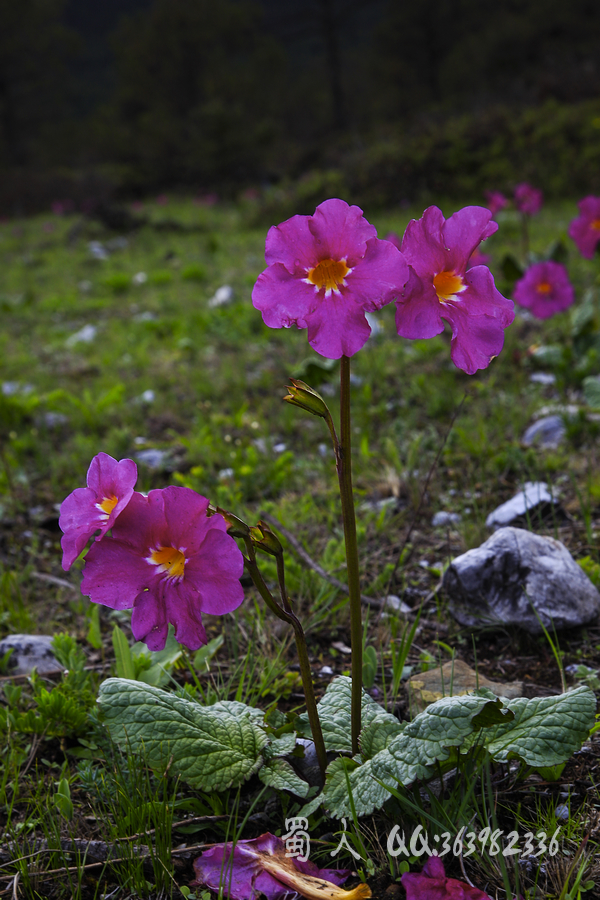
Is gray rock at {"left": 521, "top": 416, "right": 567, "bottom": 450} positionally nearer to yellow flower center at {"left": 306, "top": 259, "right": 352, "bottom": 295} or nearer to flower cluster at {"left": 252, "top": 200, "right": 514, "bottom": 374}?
flower cluster at {"left": 252, "top": 200, "right": 514, "bottom": 374}

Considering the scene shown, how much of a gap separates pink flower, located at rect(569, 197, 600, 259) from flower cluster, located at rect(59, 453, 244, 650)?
2.63 metres

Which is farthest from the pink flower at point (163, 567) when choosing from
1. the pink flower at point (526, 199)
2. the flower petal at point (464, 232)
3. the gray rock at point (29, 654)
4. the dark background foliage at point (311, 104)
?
the dark background foliage at point (311, 104)

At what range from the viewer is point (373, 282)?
0.96m

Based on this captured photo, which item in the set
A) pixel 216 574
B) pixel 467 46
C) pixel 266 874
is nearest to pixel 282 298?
pixel 216 574

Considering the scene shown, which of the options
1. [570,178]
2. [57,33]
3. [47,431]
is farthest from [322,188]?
[57,33]

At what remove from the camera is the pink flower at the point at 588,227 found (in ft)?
9.52

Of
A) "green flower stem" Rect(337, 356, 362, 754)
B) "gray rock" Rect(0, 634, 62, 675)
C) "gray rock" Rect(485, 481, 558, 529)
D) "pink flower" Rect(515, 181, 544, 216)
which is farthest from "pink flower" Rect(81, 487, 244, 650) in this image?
"pink flower" Rect(515, 181, 544, 216)

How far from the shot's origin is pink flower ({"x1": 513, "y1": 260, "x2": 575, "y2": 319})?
10.2 feet

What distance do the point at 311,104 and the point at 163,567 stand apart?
92.9ft

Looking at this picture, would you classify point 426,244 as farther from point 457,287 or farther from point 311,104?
point 311,104

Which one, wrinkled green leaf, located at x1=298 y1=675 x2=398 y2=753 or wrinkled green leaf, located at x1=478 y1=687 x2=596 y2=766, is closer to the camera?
wrinkled green leaf, located at x1=478 y1=687 x2=596 y2=766

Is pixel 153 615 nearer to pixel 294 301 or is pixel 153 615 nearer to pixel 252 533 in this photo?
pixel 252 533

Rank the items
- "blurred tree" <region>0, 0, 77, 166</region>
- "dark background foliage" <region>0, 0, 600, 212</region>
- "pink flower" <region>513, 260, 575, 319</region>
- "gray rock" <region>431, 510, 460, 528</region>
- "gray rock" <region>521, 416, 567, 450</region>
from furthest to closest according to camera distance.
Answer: "blurred tree" <region>0, 0, 77, 166</region> → "dark background foliage" <region>0, 0, 600, 212</region> → "pink flower" <region>513, 260, 575, 319</region> → "gray rock" <region>521, 416, 567, 450</region> → "gray rock" <region>431, 510, 460, 528</region>

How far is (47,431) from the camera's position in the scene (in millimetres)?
3371
